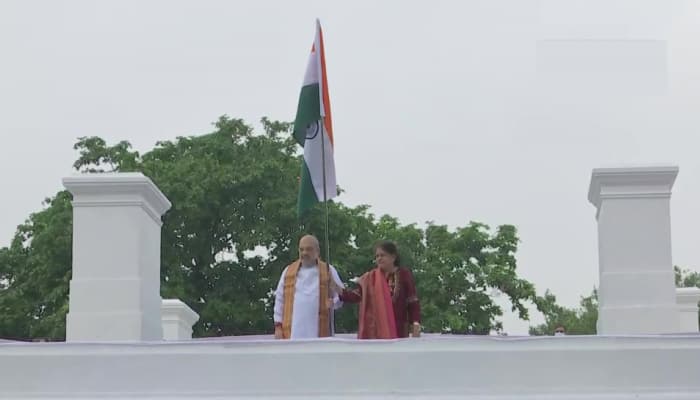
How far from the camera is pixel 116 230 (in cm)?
885

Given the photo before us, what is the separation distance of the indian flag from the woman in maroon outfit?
3.42ft

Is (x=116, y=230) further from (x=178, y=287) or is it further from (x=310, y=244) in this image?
(x=178, y=287)

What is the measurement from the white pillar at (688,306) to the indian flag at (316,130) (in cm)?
474

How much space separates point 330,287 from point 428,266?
17974mm

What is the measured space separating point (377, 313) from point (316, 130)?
Answer: 174 centimetres

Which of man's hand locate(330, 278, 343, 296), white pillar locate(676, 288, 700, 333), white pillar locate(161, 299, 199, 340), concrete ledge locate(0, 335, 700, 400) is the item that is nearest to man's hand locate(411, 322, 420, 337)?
man's hand locate(330, 278, 343, 296)

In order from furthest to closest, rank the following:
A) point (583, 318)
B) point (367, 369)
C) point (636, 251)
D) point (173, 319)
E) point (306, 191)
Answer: point (583, 318) → point (173, 319) → point (306, 191) → point (636, 251) → point (367, 369)

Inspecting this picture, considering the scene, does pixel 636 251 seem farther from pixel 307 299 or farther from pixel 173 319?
pixel 173 319

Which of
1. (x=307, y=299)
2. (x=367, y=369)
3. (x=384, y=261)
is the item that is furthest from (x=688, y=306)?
(x=367, y=369)

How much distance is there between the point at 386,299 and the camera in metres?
8.45

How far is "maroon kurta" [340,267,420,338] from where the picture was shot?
28.0ft

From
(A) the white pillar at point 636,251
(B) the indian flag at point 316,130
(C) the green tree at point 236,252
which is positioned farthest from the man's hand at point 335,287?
(C) the green tree at point 236,252

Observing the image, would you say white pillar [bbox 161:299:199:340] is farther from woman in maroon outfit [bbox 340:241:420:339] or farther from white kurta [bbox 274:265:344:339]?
woman in maroon outfit [bbox 340:241:420:339]

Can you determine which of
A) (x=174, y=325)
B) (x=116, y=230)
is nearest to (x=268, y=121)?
(x=174, y=325)
